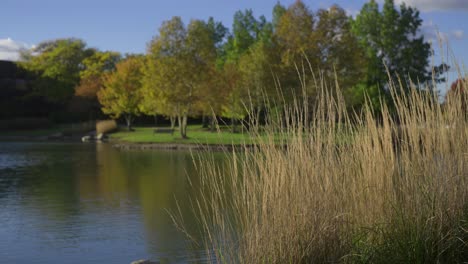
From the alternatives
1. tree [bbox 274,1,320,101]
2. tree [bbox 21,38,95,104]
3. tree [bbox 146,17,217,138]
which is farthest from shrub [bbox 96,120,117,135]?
tree [bbox 274,1,320,101]

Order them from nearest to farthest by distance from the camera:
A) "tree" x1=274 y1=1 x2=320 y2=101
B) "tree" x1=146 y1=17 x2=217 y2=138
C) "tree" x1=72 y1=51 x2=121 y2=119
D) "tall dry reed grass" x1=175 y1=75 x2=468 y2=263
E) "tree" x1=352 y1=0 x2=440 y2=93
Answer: "tall dry reed grass" x1=175 y1=75 x2=468 y2=263
"tree" x1=274 y1=1 x2=320 y2=101
"tree" x1=146 y1=17 x2=217 y2=138
"tree" x1=352 y1=0 x2=440 y2=93
"tree" x1=72 y1=51 x2=121 y2=119

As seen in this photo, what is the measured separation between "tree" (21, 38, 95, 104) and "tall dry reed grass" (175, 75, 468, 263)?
5643 cm

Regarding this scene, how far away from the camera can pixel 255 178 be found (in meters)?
5.13

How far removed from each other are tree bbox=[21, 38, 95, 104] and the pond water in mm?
39505

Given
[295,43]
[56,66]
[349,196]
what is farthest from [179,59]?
[349,196]

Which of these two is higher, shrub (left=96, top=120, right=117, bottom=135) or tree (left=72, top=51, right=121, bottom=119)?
tree (left=72, top=51, right=121, bottom=119)

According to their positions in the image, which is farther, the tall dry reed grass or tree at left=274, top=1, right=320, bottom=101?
tree at left=274, top=1, right=320, bottom=101

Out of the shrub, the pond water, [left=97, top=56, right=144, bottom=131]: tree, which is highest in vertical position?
[left=97, top=56, right=144, bottom=131]: tree

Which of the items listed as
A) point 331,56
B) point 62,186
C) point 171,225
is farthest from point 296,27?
point 171,225

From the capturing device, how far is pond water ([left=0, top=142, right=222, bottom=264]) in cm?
875

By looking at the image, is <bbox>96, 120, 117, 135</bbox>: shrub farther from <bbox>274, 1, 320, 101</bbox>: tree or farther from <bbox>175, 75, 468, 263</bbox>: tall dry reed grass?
<bbox>175, 75, 468, 263</bbox>: tall dry reed grass

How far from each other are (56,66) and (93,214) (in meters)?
53.0

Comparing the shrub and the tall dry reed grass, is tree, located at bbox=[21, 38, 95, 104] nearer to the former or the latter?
the shrub

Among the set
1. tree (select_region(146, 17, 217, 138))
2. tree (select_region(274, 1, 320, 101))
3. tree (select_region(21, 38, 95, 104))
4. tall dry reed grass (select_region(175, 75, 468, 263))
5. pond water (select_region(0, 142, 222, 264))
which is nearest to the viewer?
tall dry reed grass (select_region(175, 75, 468, 263))
